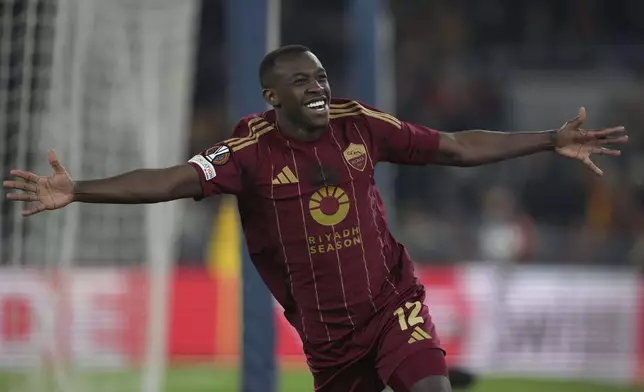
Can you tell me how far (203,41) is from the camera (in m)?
21.0

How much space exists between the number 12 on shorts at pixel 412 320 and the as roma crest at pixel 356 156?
0.68 meters

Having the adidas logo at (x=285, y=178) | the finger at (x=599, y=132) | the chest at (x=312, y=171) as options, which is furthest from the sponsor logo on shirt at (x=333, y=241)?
the finger at (x=599, y=132)

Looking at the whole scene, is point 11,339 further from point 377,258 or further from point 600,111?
point 600,111

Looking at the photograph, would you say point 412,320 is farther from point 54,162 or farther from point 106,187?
point 54,162

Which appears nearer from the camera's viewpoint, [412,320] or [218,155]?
[218,155]

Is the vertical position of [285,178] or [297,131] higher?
[297,131]

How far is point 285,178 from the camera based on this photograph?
18.6 feet

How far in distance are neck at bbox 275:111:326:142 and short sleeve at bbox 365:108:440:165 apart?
294 mm

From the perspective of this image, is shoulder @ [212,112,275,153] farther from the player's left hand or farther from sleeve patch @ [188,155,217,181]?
the player's left hand

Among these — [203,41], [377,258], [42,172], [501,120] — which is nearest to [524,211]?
[501,120]

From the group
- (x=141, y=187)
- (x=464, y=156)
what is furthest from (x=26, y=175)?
(x=464, y=156)

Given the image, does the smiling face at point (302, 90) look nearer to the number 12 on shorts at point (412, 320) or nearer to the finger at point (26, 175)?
the number 12 on shorts at point (412, 320)

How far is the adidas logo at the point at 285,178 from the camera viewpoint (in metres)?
5.65

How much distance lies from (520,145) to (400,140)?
1.89 feet
